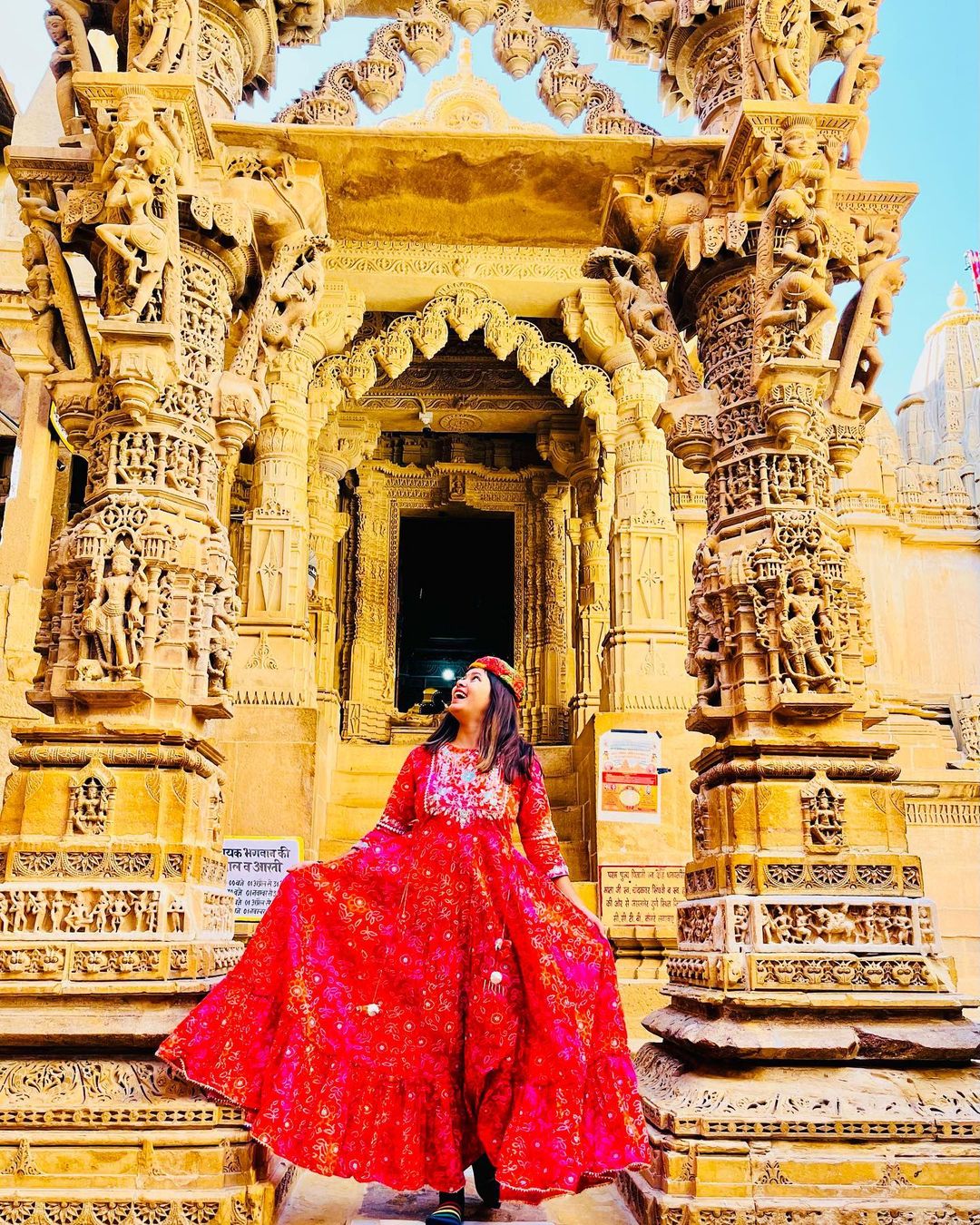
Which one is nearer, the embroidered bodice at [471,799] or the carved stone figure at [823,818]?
the embroidered bodice at [471,799]

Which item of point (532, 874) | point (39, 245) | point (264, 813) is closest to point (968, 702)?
point (264, 813)

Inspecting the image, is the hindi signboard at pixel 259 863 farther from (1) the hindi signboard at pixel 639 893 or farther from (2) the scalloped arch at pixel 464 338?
(2) the scalloped arch at pixel 464 338

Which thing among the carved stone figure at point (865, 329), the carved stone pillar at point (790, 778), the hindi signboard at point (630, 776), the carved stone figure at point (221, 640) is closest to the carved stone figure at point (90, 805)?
the carved stone figure at point (221, 640)

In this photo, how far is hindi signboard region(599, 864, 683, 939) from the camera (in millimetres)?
8227

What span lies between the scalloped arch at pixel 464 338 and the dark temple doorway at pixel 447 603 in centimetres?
563

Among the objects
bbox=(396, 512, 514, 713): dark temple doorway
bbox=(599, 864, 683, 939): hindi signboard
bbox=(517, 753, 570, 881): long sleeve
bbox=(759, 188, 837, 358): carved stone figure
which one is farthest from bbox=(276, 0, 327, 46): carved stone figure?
bbox=(396, 512, 514, 713): dark temple doorway

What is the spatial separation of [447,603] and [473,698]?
44.1 feet

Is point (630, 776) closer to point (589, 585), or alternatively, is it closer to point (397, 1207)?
point (589, 585)

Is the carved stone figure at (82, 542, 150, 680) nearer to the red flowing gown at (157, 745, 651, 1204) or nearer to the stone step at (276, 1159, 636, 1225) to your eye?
the red flowing gown at (157, 745, 651, 1204)

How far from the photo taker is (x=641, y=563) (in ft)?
32.6

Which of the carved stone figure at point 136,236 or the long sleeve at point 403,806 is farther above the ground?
the carved stone figure at point 136,236

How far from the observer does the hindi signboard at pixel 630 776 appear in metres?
8.58

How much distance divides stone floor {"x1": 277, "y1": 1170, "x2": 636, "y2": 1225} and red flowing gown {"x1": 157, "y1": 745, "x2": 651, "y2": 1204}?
0.63 ft

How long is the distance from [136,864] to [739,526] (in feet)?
10.0
